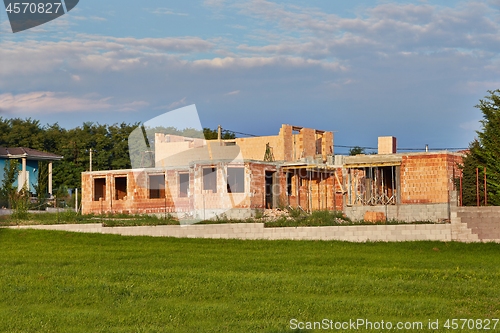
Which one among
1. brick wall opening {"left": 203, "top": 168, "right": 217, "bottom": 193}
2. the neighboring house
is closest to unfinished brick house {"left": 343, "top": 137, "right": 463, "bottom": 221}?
brick wall opening {"left": 203, "top": 168, "right": 217, "bottom": 193}

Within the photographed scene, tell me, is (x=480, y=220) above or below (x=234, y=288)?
above

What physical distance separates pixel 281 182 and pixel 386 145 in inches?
258

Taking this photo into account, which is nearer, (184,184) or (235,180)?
(235,180)

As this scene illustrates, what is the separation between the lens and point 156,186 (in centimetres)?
4269

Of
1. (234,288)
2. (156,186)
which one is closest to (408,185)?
(156,186)

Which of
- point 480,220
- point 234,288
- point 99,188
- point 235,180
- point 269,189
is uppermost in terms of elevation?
point 235,180

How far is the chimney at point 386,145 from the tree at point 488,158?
13.7m

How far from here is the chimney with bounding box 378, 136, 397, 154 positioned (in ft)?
131

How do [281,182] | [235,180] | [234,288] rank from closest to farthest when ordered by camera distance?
[234,288] → [235,180] → [281,182]

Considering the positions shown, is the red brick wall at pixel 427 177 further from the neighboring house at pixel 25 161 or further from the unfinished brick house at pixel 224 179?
the neighboring house at pixel 25 161

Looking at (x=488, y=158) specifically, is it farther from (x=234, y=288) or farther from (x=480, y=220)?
(x=234, y=288)

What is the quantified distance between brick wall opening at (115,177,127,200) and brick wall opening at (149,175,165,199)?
2.99 m

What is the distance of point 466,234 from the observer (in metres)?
22.4

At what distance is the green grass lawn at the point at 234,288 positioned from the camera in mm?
11039
